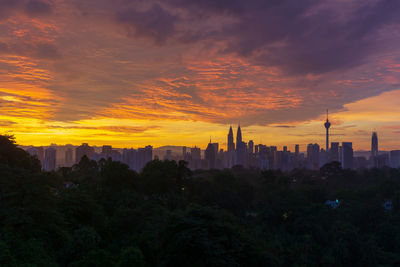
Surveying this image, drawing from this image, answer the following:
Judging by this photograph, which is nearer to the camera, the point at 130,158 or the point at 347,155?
the point at 130,158

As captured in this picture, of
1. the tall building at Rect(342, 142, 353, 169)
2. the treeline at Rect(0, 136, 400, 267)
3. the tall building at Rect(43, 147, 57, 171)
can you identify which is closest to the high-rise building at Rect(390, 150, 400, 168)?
the tall building at Rect(342, 142, 353, 169)

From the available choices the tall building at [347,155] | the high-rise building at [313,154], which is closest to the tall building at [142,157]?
the high-rise building at [313,154]

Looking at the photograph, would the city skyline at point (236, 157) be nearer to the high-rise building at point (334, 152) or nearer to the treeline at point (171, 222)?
the high-rise building at point (334, 152)

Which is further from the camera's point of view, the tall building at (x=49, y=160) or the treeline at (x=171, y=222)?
the tall building at (x=49, y=160)

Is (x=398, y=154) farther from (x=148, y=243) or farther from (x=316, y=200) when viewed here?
(x=148, y=243)

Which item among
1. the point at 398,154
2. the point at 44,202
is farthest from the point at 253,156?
the point at 44,202

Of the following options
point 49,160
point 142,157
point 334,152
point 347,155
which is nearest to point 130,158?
point 142,157

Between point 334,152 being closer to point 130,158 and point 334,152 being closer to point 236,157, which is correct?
point 236,157

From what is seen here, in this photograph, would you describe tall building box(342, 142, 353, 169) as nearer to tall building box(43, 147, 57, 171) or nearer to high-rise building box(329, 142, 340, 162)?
high-rise building box(329, 142, 340, 162)
